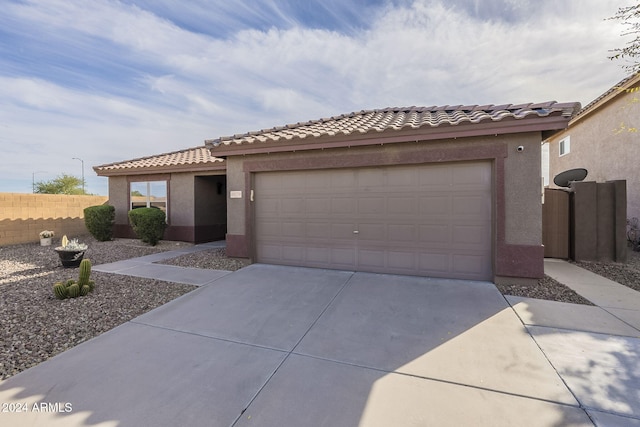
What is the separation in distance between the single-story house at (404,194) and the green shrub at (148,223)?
13.3 ft

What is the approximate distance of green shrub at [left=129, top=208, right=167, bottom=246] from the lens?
31.4 feet

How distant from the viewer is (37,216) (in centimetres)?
1055

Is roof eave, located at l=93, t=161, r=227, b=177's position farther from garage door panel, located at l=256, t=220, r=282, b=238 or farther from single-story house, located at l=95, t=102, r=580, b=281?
garage door panel, located at l=256, t=220, r=282, b=238

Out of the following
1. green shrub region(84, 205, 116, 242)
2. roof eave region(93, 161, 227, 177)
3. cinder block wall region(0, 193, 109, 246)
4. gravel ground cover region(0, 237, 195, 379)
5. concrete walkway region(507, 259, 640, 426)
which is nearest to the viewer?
concrete walkway region(507, 259, 640, 426)

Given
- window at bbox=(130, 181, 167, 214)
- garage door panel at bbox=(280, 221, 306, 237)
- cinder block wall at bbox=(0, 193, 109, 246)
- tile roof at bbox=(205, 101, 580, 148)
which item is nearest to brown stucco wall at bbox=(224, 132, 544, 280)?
tile roof at bbox=(205, 101, 580, 148)

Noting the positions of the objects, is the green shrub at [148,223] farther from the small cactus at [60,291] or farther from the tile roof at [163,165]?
the small cactus at [60,291]

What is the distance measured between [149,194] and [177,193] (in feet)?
5.07

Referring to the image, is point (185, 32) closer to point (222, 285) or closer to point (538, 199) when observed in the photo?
point (222, 285)

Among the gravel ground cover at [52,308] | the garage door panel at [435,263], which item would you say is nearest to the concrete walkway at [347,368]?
the gravel ground cover at [52,308]

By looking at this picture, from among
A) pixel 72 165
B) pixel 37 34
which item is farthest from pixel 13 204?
pixel 72 165

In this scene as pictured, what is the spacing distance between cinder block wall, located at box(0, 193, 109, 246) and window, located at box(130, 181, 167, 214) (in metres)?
2.85

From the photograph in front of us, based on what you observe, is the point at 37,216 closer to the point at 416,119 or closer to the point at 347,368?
the point at 347,368

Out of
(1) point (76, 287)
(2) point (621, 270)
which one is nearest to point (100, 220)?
(1) point (76, 287)

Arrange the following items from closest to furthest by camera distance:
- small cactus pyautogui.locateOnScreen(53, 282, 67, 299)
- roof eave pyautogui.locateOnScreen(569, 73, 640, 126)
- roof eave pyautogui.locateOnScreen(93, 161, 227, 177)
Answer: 1. small cactus pyautogui.locateOnScreen(53, 282, 67, 299)
2. roof eave pyautogui.locateOnScreen(569, 73, 640, 126)
3. roof eave pyautogui.locateOnScreen(93, 161, 227, 177)
